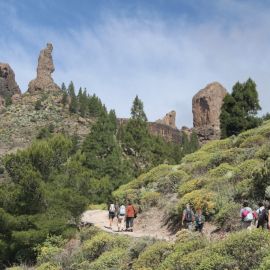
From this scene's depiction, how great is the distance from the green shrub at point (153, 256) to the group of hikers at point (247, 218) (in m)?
2.33

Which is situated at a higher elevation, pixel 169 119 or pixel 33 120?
pixel 169 119

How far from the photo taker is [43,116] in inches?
4114

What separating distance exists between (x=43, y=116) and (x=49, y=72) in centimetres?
3070

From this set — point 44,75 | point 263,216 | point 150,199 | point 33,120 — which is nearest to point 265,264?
point 263,216

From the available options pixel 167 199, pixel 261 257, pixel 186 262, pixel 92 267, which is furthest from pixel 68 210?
pixel 261 257

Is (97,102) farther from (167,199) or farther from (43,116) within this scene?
(167,199)

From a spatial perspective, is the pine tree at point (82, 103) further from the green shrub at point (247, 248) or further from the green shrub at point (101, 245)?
the green shrub at point (247, 248)

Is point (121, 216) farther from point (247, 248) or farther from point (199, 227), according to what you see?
point (247, 248)

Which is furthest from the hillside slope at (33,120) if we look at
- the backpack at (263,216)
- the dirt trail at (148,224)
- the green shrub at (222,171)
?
the backpack at (263,216)

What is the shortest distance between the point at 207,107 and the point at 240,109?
81.2 m

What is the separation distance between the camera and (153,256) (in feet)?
50.0

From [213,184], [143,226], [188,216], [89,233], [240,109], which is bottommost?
[89,233]

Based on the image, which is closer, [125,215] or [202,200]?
[202,200]

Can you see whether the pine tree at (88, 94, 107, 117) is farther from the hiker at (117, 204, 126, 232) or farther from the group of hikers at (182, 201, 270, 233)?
the group of hikers at (182, 201, 270, 233)
